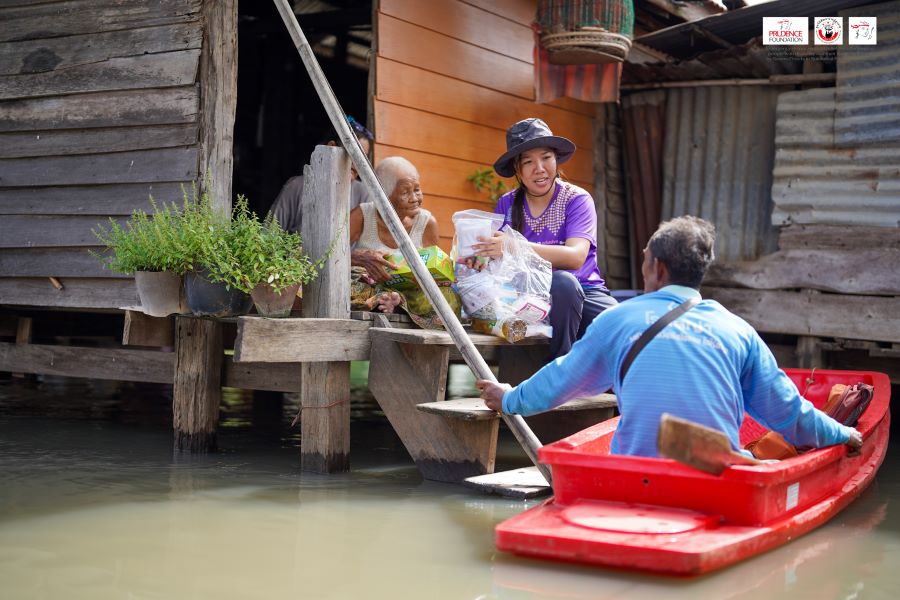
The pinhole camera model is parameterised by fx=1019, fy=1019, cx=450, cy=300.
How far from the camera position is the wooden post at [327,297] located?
18.5 feet

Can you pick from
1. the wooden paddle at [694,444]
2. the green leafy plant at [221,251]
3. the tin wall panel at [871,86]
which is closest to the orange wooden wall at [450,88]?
the green leafy plant at [221,251]

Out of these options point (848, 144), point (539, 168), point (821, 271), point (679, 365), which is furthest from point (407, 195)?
→ point (848, 144)

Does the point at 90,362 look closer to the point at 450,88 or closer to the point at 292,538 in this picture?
the point at 450,88

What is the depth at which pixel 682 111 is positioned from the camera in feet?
30.0

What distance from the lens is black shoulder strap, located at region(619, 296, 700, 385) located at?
376 centimetres

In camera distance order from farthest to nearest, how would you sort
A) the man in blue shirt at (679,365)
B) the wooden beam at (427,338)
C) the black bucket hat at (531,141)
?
the black bucket hat at (531,141) < the wooden beam at (427,338) < the man in blue shirt at (679,365)

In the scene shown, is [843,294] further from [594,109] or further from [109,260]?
[109,260]

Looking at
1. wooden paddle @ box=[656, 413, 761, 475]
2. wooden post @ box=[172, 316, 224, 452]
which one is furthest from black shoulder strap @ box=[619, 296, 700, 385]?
wooden post @ box=[172, 316, 224, 452]

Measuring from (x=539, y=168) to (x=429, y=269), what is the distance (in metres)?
0.92

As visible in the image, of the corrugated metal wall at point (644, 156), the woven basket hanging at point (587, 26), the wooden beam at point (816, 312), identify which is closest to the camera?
the woven basket hanging at point (587, 26)

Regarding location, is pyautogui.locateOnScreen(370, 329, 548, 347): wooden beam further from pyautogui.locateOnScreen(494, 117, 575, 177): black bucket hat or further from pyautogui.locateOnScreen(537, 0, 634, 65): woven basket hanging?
pyautogui.locateOnScreen(537, 0, 634, 65): woven basket hanging

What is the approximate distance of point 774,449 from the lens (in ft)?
15.1

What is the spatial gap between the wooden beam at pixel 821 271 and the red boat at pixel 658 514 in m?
3.86

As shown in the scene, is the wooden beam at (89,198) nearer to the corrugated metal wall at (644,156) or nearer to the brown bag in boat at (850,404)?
the brown bag in boat at (850,404)
